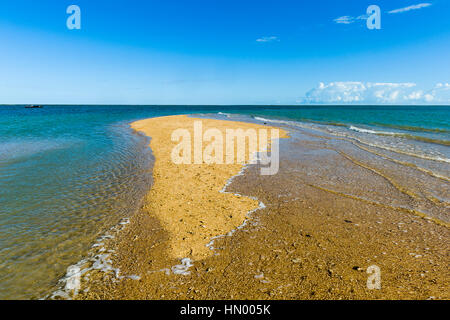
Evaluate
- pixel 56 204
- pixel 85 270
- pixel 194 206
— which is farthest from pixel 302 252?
pixel 56 204

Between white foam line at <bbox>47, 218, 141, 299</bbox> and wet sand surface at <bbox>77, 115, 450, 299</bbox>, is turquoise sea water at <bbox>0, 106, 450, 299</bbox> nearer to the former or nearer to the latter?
white foam line at <bbox>47, 218, 141, 299</bbox>

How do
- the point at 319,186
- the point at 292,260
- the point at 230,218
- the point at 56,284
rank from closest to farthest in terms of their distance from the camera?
the point at 56,284 → the point at 292,260 → the point at 230,218 → the point at 319,186

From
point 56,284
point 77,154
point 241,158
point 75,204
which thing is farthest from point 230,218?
point 77,154

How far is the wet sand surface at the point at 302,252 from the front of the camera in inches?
171

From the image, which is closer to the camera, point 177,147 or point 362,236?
point 362,236

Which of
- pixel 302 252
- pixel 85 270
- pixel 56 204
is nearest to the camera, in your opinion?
pixel 85 270

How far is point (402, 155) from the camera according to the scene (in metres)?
16.5

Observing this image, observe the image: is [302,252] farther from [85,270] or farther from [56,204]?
[56,204]

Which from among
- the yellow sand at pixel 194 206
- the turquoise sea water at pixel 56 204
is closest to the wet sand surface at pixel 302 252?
the yellow sand at pixel 194 206

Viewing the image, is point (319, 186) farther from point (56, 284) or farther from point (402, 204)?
point (56, 284)

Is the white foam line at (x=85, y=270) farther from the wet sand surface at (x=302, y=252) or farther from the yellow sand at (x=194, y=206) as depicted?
the yellow sand at (x=194, y=206)

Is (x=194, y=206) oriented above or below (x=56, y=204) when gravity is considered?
below

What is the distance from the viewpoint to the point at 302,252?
5418mm
